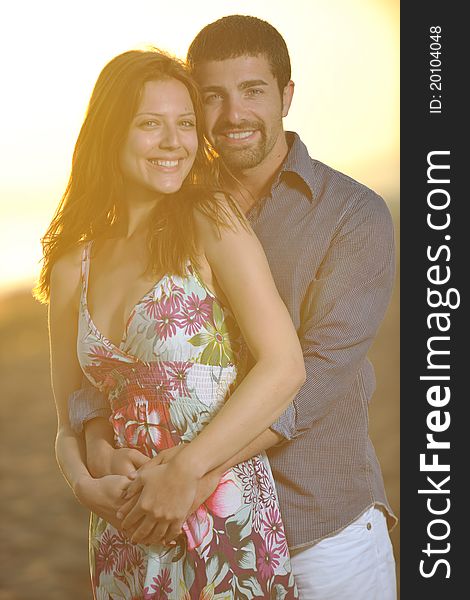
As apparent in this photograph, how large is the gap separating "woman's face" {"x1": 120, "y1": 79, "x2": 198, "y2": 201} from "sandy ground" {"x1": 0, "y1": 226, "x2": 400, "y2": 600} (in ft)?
2.24

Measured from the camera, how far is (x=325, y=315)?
5.49 feet

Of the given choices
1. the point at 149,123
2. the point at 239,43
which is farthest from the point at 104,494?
the point at 239,43

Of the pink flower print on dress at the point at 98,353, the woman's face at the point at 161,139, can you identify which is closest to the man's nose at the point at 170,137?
the woman's face at the point at 161,139

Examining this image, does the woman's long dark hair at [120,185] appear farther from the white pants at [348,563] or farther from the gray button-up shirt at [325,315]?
the white pants at [348,563]

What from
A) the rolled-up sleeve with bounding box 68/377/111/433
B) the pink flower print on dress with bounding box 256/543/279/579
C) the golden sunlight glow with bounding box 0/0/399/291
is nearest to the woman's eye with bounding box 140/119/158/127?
the rolled-up sleeve with bounding box 68/377/111/433

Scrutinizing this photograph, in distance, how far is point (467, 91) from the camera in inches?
85.7

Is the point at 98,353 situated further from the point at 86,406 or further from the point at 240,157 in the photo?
the point at 240,157

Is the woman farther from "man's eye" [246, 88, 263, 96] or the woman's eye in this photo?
"man's eye" [246, 88, 263, 96]

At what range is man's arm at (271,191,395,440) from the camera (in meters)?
1.65

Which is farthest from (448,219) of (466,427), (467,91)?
(466,427)

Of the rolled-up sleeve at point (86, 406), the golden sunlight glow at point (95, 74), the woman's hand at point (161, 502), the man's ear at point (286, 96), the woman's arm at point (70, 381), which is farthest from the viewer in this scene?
the golden sunlight glow at point (95, 74)

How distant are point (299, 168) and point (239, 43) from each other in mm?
247

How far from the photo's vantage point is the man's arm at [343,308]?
1.65 metres

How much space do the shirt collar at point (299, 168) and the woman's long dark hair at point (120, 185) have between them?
0.13 meters
